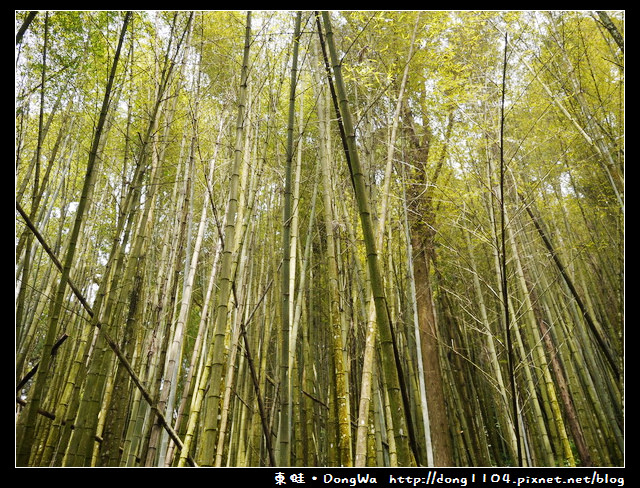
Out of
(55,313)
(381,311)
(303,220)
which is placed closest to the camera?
(381,311)

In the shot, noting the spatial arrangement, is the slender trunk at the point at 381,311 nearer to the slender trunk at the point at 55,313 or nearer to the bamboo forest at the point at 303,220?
the bamboo forest at the point at 303,220

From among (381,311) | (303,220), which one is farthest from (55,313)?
(303,220)

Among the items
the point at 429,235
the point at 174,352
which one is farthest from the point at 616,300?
the point at 174,352

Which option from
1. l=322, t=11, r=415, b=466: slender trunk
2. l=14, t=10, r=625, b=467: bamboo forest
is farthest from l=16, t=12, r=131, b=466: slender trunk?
l=322, t=11, r=415, b=466: slender trunk

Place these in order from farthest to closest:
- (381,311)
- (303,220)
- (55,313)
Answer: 1. (303,220)
2. (55,313)
3. (381,311)

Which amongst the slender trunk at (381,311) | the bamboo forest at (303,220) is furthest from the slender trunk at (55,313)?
the slender trunk at (381,311)

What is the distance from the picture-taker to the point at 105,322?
1742 mm

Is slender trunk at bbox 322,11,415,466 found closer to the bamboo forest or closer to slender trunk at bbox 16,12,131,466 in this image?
the bamboo forest

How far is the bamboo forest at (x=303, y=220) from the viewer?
1.81 metres

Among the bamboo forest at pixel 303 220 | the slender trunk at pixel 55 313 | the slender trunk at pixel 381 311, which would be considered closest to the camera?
the slender trunk at pixel 381 311

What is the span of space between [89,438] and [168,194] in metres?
4.36

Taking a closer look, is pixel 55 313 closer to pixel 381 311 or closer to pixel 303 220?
pixel 381 311

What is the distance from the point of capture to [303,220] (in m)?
4.07
